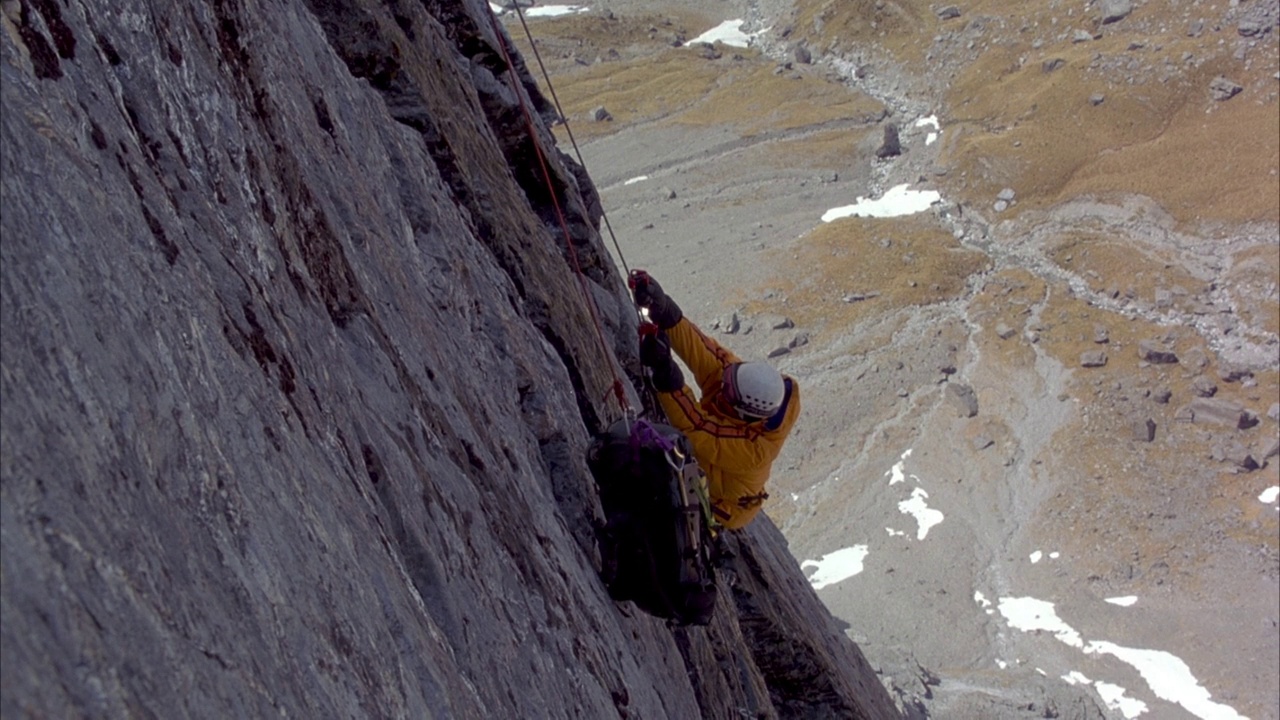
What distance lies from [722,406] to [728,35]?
67735 mm

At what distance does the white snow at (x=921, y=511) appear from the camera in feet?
98.0

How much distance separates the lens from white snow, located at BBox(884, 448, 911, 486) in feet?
103

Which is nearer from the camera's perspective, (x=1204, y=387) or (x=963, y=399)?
(x=1204, y=387)

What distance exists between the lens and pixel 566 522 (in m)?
6.95

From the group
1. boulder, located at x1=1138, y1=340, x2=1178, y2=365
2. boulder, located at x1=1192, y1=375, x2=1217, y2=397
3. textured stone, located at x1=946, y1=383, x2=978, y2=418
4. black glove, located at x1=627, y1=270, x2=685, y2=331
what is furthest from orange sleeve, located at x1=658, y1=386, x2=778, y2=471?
boulder, located at x1=1138, y1=340, x2=1178, y2=365

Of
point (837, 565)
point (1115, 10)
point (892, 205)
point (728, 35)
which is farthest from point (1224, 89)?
point (728, 35)

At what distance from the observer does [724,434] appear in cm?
767

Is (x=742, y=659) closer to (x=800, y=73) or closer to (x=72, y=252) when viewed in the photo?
(x=72, y=252)

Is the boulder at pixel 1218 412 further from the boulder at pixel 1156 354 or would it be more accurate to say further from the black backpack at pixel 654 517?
the black backpack at pixel 654 517

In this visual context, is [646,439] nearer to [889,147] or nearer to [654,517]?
[654,517]

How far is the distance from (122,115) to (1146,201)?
145 ft

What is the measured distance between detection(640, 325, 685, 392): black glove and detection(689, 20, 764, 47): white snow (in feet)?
213

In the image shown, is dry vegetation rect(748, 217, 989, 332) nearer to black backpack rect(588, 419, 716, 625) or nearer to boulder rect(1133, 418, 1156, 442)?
boulder rect(1133, 418, 1156, 442)

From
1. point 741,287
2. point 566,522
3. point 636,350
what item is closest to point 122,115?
point 566,522
